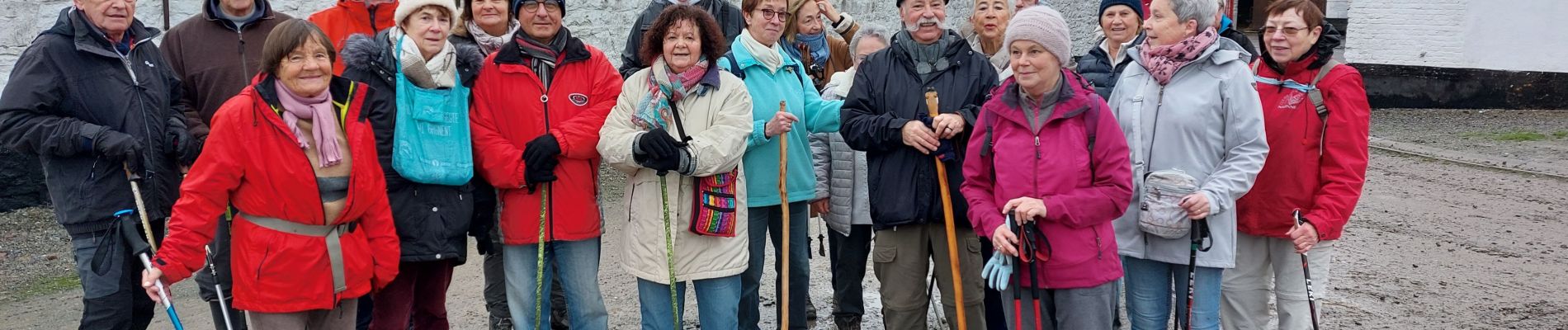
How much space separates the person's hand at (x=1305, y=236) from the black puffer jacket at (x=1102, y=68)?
0.97 metres

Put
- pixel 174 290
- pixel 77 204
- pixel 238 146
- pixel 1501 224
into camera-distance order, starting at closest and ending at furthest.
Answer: pixel 238 146
pixel 77 204
pixel 174 290
pixel 1501 224

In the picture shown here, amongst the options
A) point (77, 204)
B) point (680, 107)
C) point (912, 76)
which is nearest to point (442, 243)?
point (680, 107)

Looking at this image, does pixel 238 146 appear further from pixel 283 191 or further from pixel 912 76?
pixel 912 76

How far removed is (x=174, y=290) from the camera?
6.25 metres

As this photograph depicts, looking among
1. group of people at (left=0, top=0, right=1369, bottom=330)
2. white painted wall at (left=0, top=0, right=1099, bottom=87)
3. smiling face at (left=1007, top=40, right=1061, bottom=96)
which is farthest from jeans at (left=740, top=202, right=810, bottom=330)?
white painted wall at (left=0, top=0, right=1099, bottom=87)

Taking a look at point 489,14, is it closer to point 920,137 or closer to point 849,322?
point 920,137

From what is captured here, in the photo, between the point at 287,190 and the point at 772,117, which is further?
the point at 772,117

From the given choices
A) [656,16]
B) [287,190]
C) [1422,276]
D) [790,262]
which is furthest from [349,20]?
[1422,276]

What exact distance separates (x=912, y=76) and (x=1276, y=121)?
1406 millimetres

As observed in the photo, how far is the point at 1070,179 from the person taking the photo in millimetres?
3986

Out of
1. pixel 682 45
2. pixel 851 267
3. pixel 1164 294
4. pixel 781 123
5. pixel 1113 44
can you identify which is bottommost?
pixel 851 267

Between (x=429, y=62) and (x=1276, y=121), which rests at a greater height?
(x=429, y=62)

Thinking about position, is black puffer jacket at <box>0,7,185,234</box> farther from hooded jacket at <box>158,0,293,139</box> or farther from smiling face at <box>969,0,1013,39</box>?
smiling face at <box>969,0,1013,39</box>

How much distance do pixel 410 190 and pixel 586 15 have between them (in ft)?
18.2
